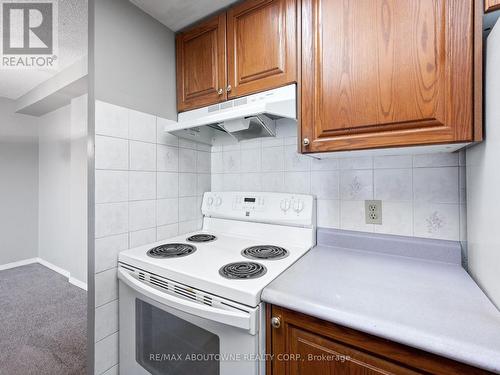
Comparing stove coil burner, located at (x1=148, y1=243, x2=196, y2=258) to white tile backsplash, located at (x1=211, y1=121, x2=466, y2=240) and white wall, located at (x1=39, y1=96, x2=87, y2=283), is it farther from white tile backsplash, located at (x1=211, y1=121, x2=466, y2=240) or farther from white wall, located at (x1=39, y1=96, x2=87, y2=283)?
white wall, located at (x1=39, y1=96, x2=87, y2=283)

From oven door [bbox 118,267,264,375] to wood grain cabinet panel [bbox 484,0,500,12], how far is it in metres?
1.13

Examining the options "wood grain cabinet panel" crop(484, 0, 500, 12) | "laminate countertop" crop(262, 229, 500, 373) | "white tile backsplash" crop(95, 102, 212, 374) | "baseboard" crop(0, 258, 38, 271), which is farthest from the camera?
"baseboard" crop(0, 258, 38, 271)

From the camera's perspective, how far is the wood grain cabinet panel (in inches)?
26.0

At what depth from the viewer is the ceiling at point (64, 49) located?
1489mm

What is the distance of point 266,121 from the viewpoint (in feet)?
4.04

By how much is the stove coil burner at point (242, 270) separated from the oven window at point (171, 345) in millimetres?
216

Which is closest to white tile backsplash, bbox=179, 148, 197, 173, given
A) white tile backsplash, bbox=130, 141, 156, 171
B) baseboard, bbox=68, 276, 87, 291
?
white tile backsplash, bbox=130, 141, 156, 171

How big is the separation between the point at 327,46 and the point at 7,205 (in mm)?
4575

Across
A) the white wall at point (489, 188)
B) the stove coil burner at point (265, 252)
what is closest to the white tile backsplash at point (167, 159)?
the stove coil burner at point (265, 252)

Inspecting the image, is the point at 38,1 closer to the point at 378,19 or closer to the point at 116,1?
the point at 116,1

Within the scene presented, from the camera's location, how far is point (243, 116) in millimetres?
1036

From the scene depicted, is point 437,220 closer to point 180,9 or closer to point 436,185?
point 436,185

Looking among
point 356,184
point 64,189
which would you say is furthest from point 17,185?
point 356,184

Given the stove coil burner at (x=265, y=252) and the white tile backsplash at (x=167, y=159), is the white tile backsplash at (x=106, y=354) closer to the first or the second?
the stove coil burner at (x=265, y=252)
